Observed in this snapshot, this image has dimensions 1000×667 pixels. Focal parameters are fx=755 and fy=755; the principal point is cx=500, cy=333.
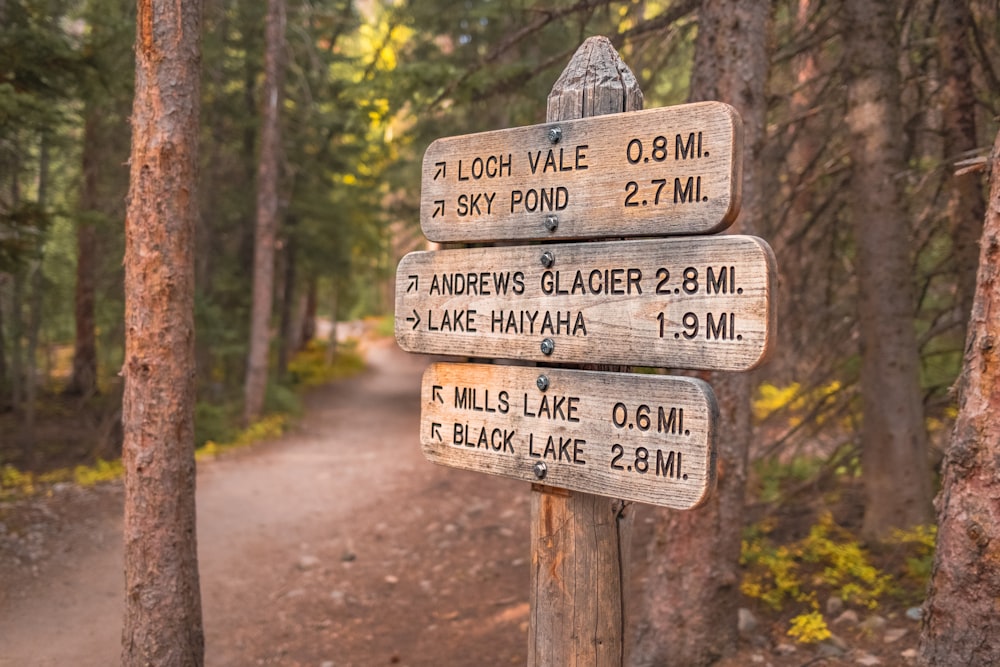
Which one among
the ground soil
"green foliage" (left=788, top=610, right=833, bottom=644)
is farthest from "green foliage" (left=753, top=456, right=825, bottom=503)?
"green foliage" (left=788, top=610, right=833, bottom=644)

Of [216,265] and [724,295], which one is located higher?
[216,265]

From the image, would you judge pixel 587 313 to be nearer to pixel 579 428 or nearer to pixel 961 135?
pixel 579 428

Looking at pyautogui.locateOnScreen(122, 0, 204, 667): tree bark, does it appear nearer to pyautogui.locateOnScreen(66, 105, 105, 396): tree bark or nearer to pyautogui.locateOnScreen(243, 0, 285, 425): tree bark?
pyautogui.locateOnScreen(243, 0, 285, 425): tree bark

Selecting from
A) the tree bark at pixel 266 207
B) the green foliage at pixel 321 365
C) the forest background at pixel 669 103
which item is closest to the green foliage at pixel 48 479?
the forest background at pixel 669 103

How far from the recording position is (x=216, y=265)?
17062mm

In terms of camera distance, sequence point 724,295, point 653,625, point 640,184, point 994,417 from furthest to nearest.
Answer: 1. point 653,625
2. point 994,417
3. point 640,184
4. point 724,295

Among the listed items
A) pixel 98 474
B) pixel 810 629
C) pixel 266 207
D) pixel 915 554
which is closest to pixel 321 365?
pixel 266 207

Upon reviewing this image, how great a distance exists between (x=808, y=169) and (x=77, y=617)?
7.40 metres

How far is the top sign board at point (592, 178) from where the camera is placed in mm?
2441

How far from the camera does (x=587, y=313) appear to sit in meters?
2.65

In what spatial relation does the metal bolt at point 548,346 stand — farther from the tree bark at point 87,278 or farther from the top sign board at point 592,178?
the tree bark at point 87,278

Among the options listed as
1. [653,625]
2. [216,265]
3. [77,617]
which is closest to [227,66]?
[216,265]

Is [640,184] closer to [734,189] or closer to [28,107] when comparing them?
[734,189]

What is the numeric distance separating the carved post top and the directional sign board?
561mm
